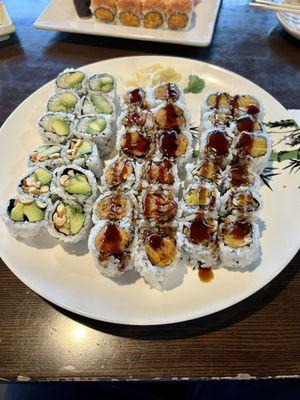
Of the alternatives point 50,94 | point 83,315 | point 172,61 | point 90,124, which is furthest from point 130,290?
point 172,61

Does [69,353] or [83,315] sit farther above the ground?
[83,315]

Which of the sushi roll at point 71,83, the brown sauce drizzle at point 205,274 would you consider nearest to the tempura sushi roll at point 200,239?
the brown sauce drizzle at point 205,274

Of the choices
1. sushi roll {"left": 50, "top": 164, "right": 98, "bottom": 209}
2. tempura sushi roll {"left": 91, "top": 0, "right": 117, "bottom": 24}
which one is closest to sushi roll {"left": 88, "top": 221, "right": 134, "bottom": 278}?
sushi roll {"left": 50, "top": 164, "right": 98, "bottom": 209}

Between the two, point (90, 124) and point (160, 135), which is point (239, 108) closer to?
point (160, 135)

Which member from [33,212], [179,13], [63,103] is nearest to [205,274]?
[33,212]

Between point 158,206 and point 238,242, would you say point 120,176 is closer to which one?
point 158,206

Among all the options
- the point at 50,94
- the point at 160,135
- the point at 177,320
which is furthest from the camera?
the point at 50,94

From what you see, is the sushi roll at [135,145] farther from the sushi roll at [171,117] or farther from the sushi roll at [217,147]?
the sushi roll at [217,147]
